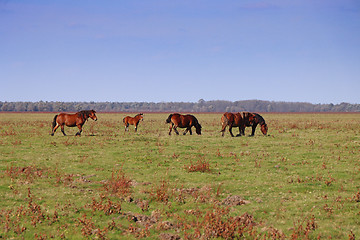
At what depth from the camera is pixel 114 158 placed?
1986 cm

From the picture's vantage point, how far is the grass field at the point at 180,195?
9.39 m

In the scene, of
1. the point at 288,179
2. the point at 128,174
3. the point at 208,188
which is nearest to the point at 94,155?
the point at 128,174

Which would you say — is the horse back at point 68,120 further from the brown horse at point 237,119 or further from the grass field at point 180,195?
the brown horse at point 237,119

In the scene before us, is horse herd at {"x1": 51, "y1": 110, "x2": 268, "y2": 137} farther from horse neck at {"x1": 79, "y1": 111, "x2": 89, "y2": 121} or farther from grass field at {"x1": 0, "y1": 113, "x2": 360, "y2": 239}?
grass field at {"x1": 0, "y1": 113, "x2": 360, "y2": 239}

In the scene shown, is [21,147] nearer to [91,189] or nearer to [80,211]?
[91,189]

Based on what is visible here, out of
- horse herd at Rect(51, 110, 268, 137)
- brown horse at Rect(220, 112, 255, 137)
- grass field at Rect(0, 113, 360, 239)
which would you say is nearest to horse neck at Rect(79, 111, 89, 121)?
horse herd at Rect(51, 110, 268, 137)

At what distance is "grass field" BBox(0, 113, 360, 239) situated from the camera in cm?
939

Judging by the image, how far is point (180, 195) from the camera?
12.1 metres

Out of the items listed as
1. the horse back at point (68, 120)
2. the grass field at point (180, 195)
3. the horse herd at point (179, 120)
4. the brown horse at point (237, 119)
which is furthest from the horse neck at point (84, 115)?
the brown horse at point (237, 119)

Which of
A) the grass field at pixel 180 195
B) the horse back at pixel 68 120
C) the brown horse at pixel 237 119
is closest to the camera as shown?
the grass field at pixel 180 195

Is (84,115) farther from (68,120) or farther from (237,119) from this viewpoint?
(237,119)

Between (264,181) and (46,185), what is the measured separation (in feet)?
29.2

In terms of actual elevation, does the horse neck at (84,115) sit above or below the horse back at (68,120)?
above

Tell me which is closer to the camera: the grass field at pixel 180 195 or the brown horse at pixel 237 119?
the grass field at pixel 180 195
